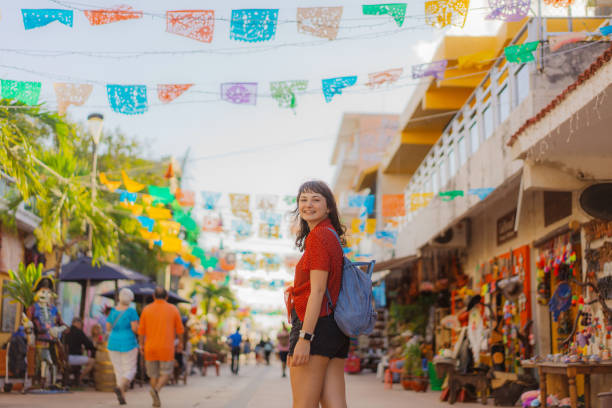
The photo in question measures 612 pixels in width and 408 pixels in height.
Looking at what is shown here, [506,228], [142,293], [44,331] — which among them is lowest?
[44,331]

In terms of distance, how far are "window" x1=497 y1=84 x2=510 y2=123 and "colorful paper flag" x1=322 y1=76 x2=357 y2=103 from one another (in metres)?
3.64

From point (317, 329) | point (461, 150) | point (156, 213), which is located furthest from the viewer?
point (156, 213)

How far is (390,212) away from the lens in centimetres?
2597

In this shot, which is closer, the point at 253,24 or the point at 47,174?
the point at 253,24

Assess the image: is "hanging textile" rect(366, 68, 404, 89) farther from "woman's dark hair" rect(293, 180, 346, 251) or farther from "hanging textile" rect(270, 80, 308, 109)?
"woman's dark hair" rect(293, 180, 346, 251)

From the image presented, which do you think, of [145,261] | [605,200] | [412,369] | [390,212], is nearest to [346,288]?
[605,200]

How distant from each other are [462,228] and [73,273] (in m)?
9.24

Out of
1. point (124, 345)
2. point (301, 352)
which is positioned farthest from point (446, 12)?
point (301, 352)

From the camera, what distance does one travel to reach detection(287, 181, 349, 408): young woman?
3.82 metres

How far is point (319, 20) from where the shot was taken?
32.7ft

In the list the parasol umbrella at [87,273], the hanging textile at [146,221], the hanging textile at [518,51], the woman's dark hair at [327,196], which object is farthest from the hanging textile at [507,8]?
the hanging textile at [146,221]

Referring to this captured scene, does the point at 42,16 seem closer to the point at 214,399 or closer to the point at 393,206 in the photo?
the point at 214,399

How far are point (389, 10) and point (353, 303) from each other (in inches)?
248

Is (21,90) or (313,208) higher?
(21,90)
